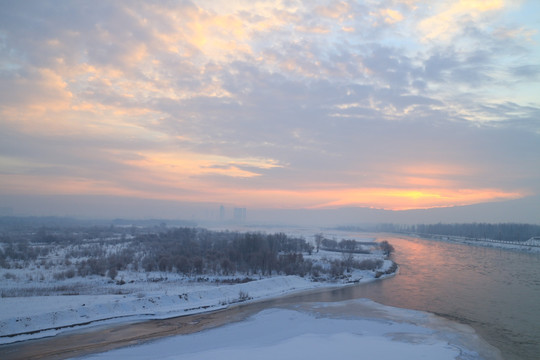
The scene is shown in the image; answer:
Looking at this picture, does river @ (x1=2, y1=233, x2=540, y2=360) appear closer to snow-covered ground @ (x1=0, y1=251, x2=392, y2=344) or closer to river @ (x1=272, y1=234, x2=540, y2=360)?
river @ (x1=272, y1=234, x2=540, y2=360)

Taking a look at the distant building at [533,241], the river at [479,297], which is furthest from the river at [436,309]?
the distant building at [533,241]

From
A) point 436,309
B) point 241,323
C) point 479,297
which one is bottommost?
point 241,323

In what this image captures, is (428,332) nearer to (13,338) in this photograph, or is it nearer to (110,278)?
(13,338)

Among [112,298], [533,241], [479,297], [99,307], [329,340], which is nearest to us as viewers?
[329,340]

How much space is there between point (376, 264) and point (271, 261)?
1163cm

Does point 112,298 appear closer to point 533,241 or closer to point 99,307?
point 99,307

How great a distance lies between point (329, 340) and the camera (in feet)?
43.8

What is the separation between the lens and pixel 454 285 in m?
25.3

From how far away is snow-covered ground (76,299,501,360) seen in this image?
11.7 metres

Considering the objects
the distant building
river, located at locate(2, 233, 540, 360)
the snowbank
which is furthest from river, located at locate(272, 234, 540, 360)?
the distant building

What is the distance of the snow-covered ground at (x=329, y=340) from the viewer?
38.2ft

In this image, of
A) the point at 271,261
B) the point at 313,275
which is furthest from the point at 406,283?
the point at 271,261

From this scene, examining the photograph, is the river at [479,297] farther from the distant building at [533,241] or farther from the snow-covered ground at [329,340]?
the distant building at [533,241]

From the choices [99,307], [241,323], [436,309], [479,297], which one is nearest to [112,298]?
[99,307]
